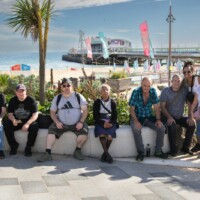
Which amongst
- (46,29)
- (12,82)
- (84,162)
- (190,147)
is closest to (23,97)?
(84,162)

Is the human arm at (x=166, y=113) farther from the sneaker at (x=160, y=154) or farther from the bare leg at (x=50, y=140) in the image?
the bare leg at (x=50, y=140)

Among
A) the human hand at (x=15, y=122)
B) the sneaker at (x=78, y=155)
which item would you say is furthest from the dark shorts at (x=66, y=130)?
the human hand at (x=15, y=122)

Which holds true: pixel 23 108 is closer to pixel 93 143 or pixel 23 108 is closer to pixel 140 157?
pixel 93 143

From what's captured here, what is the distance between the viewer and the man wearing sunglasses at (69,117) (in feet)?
17.7

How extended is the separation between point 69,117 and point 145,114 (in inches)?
48.0

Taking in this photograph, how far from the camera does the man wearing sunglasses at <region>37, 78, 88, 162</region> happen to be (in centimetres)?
539

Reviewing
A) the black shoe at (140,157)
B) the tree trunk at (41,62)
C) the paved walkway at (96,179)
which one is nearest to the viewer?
the paved walkway at (96,179)

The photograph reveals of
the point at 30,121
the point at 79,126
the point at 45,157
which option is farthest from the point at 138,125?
the point at 30,121

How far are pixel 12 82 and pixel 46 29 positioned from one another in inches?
164

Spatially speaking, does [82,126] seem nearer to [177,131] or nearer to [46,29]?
[177,131]

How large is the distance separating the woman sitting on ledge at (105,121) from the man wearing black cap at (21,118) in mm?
987

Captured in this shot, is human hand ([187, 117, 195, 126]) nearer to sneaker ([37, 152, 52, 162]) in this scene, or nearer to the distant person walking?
the distant person walking

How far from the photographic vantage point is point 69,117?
543 centimetres

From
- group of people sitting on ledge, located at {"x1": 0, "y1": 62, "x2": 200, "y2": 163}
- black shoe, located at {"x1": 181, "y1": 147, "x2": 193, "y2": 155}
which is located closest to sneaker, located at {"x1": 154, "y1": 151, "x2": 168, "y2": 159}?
group of people sitting on ledge, located at {"x1": 0, "y1": 62, "x2": 200, "y2": 163}
